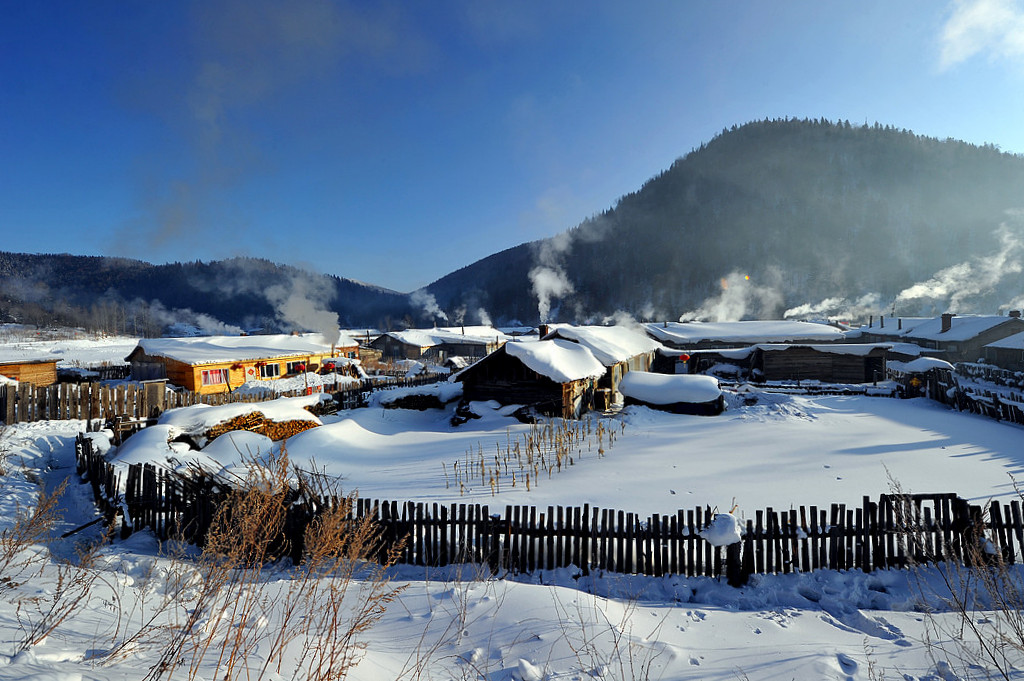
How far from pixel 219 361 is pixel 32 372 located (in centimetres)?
886

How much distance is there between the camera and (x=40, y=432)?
14.1 meters

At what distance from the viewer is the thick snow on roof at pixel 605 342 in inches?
1032

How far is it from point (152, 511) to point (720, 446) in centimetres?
1473

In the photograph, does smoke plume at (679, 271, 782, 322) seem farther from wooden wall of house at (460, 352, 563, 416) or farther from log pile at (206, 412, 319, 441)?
log pile at (206, 412, 319, 441)

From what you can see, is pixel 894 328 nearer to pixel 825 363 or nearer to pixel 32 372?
pixel 825 363

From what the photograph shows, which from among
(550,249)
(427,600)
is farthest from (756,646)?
(550,249)

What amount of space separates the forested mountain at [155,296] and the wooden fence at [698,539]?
130 metres

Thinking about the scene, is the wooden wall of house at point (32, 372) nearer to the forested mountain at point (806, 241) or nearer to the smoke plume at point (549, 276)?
the forested mountain at point (806, 241)

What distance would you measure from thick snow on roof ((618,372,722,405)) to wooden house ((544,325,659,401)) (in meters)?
1.46

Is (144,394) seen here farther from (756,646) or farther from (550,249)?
(550,249)

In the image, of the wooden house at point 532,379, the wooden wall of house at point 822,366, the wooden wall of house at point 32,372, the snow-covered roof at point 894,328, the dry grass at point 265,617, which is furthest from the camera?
the snow-covered roof at point 894,328

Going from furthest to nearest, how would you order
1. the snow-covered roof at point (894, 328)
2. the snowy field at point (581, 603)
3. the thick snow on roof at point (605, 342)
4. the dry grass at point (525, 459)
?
the snow-covered roof at point (894, 328) < the thick snow on roof at point (605, 342) < the dry grass at point (525, 459) < the snowy field at point (581, 603)

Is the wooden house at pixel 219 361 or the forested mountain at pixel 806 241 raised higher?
the forested mountain at pixel 806 241

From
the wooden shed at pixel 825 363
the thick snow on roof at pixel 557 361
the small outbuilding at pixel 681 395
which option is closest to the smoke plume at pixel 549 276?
the wooden shed at pixel 825 363
